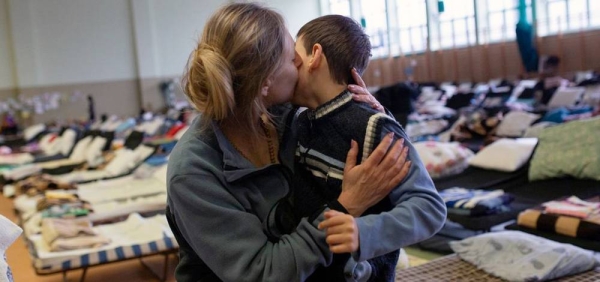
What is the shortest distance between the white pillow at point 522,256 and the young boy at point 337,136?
4.64 ft

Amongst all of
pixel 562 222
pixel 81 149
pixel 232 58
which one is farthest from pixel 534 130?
pixel 81 149

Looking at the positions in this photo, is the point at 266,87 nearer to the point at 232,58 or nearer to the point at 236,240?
the point at 232,58

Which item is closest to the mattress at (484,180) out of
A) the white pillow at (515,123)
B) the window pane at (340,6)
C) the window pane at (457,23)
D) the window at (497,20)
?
the white pillow at (515,123)

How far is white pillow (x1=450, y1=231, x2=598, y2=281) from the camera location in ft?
8.41

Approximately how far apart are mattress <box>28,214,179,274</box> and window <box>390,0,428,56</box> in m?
8.72

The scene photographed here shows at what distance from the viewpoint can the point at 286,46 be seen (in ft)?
4.19

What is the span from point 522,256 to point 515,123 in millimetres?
3892

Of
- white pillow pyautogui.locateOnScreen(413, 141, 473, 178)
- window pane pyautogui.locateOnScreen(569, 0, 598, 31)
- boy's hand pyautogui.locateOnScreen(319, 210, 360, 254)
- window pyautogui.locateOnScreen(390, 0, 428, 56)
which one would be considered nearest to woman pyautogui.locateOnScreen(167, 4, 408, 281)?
boy's hand pyautogui.locateOnScreen(319, 210, 360, 254)

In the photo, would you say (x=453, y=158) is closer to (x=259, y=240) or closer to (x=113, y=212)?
(x=113, y=212)

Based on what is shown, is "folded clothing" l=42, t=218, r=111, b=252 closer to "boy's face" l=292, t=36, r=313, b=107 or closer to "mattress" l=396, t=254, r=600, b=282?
"mattress" l=396, t=254, r=600, b=282

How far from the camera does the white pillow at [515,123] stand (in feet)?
20.6

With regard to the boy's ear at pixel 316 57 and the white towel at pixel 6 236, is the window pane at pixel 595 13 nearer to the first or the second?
the boy's ear at pixel 316 57

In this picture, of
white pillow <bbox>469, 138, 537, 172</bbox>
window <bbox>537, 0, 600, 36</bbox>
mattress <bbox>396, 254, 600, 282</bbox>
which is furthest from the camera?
window <bbox>537, 0, 600, 36</bbox>

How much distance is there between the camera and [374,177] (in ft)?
4.11
